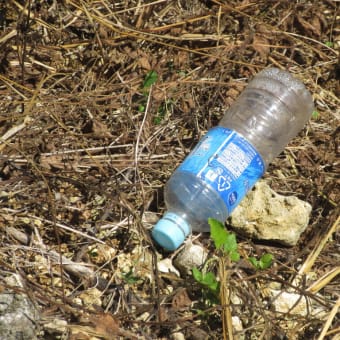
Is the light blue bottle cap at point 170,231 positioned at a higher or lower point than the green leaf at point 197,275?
higher

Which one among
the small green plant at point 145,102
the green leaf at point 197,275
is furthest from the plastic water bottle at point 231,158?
the small green plant at point 145,102

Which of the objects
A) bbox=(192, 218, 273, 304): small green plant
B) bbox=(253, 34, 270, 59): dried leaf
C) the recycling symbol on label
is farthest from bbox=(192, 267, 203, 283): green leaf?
bbox=(253, 34, 270, 59): dried leaf

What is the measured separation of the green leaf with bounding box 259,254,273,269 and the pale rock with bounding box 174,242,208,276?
0.24 metres

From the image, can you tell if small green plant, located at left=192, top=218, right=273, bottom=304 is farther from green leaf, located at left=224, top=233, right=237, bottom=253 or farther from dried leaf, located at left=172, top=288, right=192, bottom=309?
dried leaf, located at left=172, top=288, right=192, bottom=309

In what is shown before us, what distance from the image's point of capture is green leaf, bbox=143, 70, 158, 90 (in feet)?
10.8

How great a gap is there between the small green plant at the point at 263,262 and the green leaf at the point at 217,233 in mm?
211

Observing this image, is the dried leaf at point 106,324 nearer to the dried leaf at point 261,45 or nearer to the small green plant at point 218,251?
the small green plant at point 218,251

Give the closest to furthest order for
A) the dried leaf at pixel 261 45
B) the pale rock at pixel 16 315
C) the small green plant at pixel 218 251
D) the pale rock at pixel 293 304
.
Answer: the pale rock at pixel 16 315 < the small green plant at pixel 218 251 < the pale rock at pixel 293 304 < the dried leaf at pixel 261 45

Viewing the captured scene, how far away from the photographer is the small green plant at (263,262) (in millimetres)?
2711

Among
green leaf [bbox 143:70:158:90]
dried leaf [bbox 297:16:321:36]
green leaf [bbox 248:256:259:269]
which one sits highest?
dried leaf [bbox 297:16:321:36]

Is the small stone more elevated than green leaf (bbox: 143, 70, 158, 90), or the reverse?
green leaf (bbox: 143, 70, 158, 90)

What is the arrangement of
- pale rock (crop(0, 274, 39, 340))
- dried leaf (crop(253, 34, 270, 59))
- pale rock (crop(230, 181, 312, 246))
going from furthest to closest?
dried leaf (crop(253, 34, 270, 59)) < pale rock (crop(230, 181, 312, 246)) < pale rock (crop(0, 274, 39, 340))

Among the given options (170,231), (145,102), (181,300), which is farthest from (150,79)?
(181,300)

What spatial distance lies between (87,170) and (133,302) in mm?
697
